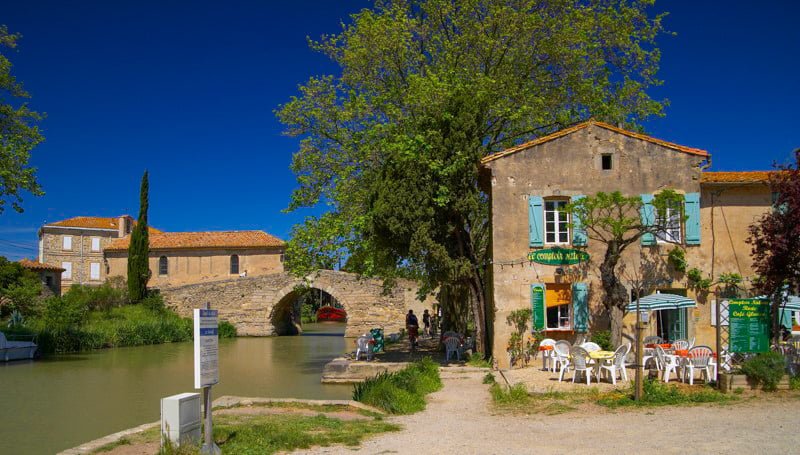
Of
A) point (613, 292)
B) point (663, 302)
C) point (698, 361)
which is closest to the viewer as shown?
point (698, 361)

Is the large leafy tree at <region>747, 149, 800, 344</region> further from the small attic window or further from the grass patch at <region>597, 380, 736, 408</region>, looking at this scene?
the small attic window

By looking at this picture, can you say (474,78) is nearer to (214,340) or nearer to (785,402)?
(785,402)

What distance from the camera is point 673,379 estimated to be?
12758 mm

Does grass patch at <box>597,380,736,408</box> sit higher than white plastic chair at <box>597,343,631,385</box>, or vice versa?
white plastic chair at <box>597,343,631,385</box>

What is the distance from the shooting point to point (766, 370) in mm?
10812

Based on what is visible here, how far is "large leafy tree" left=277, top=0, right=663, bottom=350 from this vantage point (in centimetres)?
1719

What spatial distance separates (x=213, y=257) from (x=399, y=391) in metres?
34.1

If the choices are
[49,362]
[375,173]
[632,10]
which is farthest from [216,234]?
[632,10]

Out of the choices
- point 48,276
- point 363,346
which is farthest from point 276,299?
point 363,346

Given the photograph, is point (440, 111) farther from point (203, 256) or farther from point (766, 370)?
point (203, 256)

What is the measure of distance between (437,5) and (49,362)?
17.0 meters

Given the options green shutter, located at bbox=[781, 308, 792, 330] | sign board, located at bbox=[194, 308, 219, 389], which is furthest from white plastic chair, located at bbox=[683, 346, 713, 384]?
sign board, located at bbox=[194, 308, 219, 389]

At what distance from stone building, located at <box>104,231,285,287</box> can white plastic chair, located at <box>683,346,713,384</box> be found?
32.9m

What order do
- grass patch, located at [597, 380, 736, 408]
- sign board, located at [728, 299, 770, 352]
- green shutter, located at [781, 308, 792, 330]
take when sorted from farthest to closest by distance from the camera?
green shutter, located at [781, 308, 792, 330]
sign board, located at [728, 299, 770, 352]
grass patch, located at [597, 380, 736, 408]
